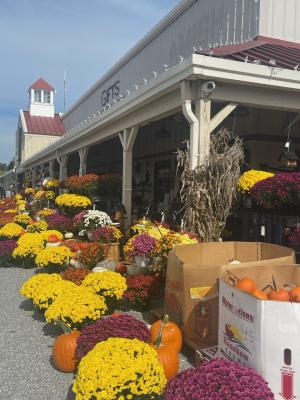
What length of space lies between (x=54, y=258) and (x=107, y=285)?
2238 millimetres

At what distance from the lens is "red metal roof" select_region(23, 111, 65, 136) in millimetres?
34925

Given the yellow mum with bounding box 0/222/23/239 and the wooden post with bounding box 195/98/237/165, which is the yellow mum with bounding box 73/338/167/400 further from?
the yellow mum with bounding box 0/222/23/239

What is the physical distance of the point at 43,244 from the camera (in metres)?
8.54

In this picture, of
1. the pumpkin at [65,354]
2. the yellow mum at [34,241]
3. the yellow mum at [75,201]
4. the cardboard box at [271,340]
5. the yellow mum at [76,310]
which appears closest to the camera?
the cardboard box at [271,340]

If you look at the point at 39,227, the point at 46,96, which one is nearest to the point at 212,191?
the point at 39,227

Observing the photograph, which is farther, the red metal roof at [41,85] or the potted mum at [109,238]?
the red metal roof at [41,85]

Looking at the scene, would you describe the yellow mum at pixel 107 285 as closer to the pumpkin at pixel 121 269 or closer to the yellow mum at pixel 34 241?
the pumpkin at pixel 121 269

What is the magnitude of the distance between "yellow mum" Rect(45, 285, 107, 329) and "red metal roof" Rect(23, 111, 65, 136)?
31.1 meters

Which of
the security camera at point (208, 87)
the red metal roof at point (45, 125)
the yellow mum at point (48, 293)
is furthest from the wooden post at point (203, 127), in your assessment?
the red metal roof at point (45, 125)

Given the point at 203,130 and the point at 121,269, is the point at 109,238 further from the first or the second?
the point at 203,130

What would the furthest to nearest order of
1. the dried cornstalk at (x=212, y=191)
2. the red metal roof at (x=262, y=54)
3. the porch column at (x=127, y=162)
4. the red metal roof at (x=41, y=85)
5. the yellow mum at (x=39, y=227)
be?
the red metal roof at (x=41, y=85) → the yellow mum at (x=39, y=227) → the porch column at (x=127, y=162) → the red metal roof at (x=262, y=54) → the dried cornstalk at (x=212, y=191)

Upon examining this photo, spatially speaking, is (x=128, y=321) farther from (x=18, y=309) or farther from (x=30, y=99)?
(x=30, y=99)

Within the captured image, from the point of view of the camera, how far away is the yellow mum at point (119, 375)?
262 cm

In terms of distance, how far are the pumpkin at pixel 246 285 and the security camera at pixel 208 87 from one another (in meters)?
3.39
